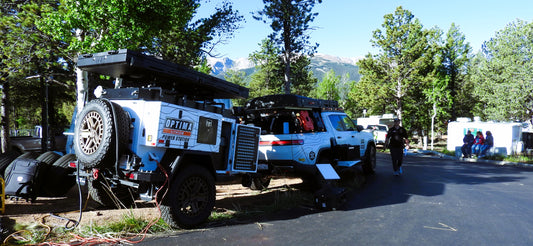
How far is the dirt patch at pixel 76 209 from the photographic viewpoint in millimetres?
5180

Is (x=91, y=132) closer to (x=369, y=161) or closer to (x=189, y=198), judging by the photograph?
(x=189, y=198)

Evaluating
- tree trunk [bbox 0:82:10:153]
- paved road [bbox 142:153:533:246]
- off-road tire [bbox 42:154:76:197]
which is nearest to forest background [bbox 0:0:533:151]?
tree trunk [bbox 0:82:10:153]

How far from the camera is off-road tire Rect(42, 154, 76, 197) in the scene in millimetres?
6383

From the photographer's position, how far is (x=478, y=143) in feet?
66.5

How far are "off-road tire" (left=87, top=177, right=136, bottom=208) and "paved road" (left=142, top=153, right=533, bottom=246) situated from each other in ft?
4.49

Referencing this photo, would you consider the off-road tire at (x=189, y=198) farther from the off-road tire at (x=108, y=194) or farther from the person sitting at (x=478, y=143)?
the person sitting at (x=478, y=143)

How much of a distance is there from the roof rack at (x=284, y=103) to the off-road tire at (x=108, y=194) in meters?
3.52

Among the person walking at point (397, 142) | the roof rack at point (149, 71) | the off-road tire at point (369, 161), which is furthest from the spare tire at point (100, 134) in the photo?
A: the person walking at point (397, 142)

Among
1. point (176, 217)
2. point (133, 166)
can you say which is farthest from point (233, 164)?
point (133, 166)

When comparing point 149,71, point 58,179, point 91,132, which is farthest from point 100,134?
point 58,179

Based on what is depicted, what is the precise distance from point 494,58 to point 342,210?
3467 cm

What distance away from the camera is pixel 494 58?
108 ft

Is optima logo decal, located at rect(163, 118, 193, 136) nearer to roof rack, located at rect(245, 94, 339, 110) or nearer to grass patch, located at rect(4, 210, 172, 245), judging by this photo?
grass patch, located at rect(4, 210, 172, 245)

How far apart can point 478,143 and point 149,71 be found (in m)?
21.1
